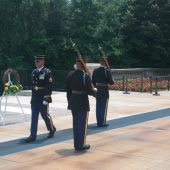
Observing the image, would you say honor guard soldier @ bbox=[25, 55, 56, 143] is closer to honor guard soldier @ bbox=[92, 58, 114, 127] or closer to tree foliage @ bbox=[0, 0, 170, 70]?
honor guard soldier @ bbox=[92, 58, 114, 127]

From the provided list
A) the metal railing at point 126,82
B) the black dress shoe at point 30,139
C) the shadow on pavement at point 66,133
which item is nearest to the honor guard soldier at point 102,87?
the shadow on pavement at point 66,133

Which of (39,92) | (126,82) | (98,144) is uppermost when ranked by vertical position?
(39,92)

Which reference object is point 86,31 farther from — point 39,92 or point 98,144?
point 98,144

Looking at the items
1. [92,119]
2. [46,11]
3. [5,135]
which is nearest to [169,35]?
[46,11]

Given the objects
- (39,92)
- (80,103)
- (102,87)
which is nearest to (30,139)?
(39,92)

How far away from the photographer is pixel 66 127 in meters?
12.2

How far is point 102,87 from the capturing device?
12.2 m

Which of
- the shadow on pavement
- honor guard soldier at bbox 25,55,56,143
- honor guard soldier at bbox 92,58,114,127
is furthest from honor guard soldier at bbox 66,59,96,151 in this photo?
honor guard soldier at bbox 92,58,114,127

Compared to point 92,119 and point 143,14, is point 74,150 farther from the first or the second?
point 143,14

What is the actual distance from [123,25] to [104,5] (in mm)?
3223

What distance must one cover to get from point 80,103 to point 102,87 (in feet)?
9.56

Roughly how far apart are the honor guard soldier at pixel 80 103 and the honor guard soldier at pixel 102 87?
2.71 m

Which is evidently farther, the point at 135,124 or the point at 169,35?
the point at 169,35

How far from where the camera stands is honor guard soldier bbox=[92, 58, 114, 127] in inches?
475
